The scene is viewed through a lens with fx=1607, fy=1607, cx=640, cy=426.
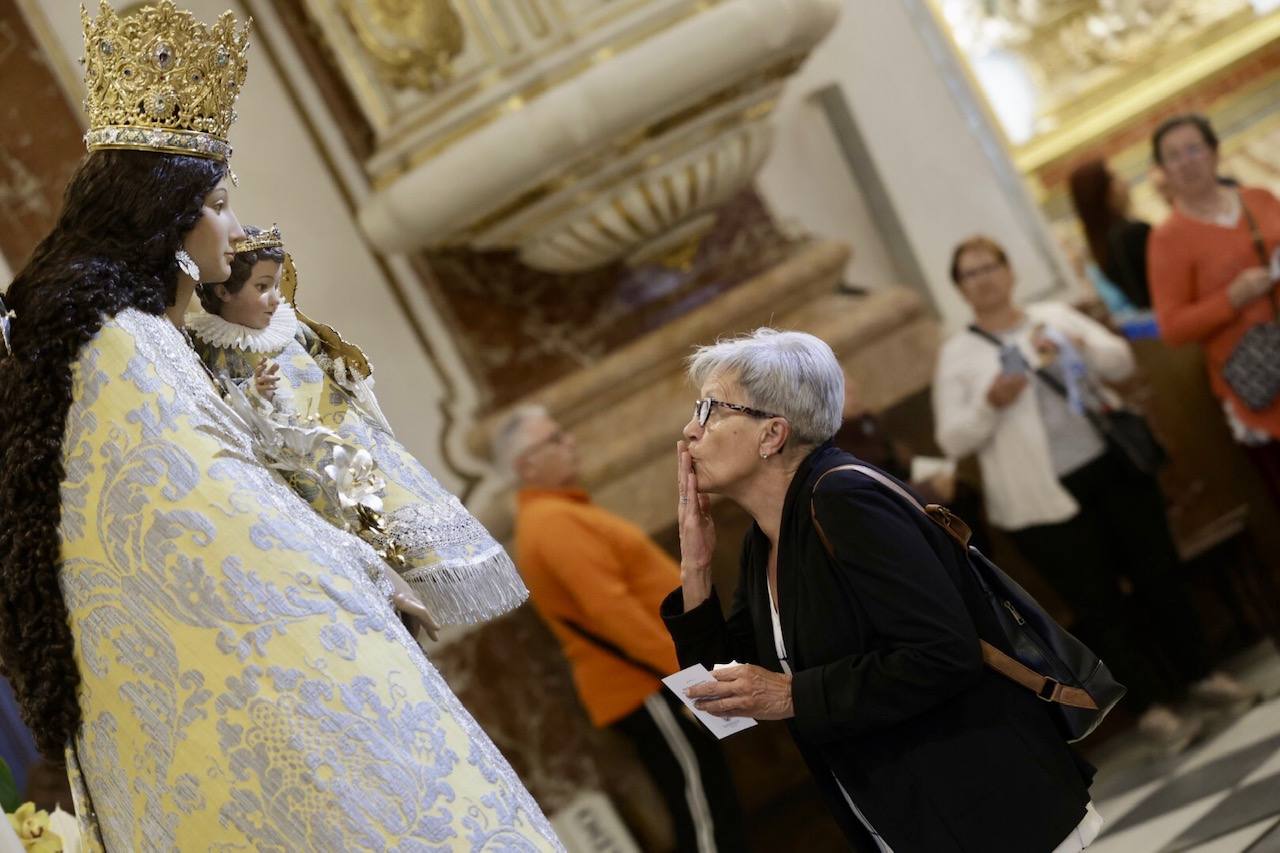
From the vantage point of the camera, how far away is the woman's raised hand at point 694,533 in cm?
248

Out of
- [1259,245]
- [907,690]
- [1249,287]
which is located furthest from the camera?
[1259,245]

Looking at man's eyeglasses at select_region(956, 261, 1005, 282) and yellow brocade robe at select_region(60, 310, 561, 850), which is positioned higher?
yellow brocade robe at select_region(60, 310, 561, 850)

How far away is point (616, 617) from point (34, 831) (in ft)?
5.93

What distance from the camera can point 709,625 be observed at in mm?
2531

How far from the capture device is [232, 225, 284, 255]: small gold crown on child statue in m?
2.43

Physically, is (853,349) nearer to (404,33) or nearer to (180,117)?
(404,33)

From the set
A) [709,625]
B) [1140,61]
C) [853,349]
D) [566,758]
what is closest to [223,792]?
[709,625]

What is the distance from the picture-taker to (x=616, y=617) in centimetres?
436

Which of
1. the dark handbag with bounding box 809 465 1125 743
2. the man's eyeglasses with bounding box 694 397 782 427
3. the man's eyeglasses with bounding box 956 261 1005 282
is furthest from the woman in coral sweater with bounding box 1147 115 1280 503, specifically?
the man's eyeglasses with bounding box 694 397 782 427

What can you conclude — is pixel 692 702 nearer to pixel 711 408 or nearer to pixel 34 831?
pixel 711 408

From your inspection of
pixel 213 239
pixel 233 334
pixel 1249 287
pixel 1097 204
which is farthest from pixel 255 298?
pixel 1097 204

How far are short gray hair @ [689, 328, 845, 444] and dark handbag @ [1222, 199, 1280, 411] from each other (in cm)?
281

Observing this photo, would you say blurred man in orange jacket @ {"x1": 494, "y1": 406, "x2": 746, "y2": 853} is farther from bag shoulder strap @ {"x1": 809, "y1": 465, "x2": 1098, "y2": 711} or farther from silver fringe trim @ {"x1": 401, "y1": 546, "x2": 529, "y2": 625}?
bag shoulder strap @ {"x1": 809, "y1": 465, "x2": 1098, "y2": 711}

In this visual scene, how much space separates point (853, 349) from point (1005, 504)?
85cm
